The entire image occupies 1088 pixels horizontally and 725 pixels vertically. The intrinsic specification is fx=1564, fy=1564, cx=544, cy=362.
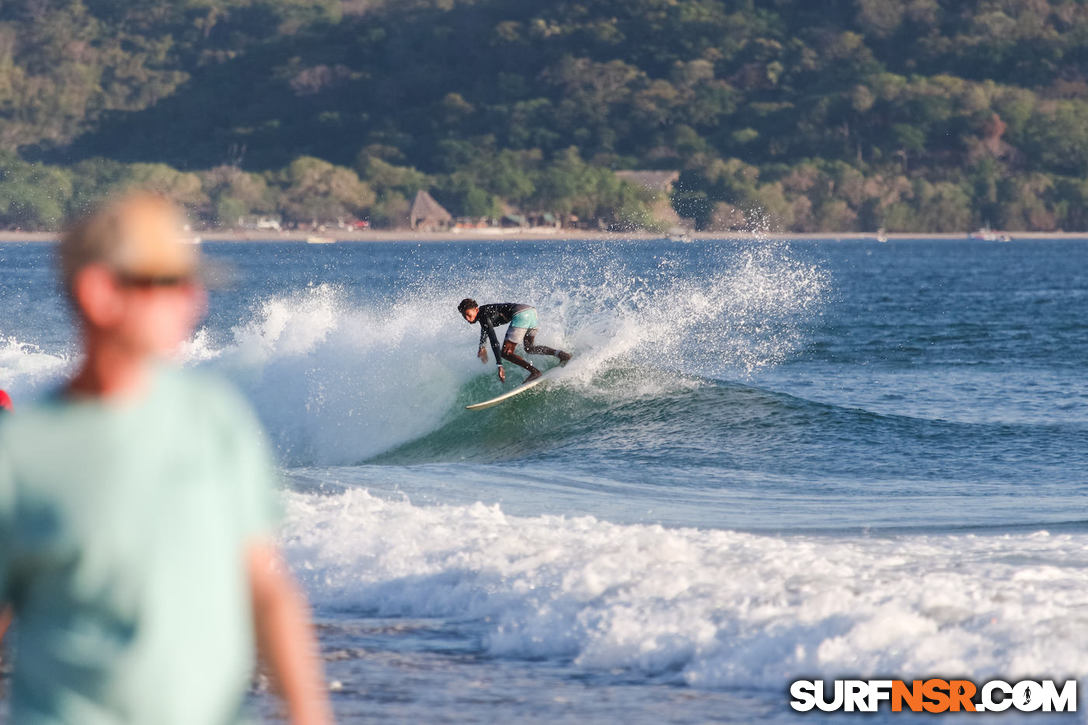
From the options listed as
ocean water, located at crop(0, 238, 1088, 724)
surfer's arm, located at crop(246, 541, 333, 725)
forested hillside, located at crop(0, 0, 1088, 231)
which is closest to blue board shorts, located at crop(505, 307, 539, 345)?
ocean water, located at crop(0, 238, 1088, 724)

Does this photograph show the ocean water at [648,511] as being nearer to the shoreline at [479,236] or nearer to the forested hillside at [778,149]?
the forested hillside at [778,149]

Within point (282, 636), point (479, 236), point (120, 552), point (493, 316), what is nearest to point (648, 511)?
point (493, 316)

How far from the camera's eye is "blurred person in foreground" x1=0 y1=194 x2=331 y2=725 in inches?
91.9

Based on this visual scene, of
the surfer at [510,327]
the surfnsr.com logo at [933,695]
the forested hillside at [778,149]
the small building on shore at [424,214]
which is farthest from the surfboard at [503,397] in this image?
the small building on shore at [424,214]

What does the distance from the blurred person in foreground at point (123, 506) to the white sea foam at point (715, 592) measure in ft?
16.3

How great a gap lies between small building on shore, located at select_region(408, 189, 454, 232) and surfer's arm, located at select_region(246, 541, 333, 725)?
188 metres

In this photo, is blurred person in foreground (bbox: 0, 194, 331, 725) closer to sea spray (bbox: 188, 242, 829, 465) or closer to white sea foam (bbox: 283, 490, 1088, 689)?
white sea foam (bbox: 283, 490, 1088, 689)

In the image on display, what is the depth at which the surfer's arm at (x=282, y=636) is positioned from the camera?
2.52 metres

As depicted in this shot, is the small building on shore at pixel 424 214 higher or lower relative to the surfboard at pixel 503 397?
higher

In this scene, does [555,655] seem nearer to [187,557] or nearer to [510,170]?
[187,557]

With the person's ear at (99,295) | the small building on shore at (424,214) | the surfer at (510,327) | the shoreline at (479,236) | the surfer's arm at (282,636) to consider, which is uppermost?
the small building on shore at (424,214)

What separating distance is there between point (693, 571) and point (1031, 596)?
6.01 feet

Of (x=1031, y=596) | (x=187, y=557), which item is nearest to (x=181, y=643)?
(x=187, y=557)

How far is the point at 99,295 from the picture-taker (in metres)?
2.35
